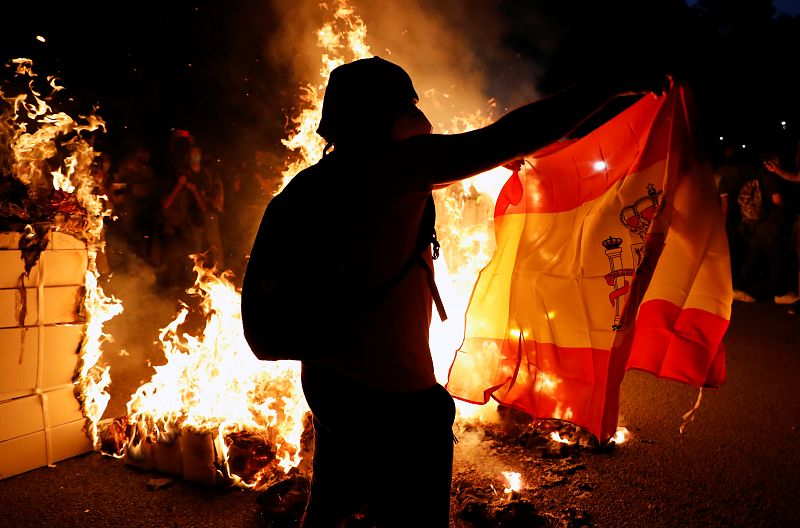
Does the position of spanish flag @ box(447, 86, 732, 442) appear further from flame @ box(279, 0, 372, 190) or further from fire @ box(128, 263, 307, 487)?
flame @ box(279, 0, 372, 190)

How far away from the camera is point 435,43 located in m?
8.22

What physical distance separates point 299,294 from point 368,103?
0.69m

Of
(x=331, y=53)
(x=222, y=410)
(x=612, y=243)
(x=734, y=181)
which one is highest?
(x=331, y=53)

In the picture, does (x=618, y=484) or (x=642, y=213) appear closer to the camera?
(x=642, y=213)

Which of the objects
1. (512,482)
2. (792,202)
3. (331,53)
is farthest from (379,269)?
(792,202)

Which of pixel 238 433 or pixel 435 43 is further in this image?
pixel 435 43

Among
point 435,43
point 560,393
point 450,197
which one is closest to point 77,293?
point 560,393

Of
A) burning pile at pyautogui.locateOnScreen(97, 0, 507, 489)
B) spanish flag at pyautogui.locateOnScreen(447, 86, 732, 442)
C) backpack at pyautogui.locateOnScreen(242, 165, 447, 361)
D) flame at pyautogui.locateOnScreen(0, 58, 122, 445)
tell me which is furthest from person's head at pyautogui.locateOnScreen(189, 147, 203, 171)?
backpack at pyautogui.locateOnScreen(242, 165, 447, 361)

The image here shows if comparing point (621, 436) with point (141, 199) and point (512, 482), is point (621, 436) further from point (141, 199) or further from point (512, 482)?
point (141, 199)

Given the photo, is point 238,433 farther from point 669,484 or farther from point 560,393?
point 669,484

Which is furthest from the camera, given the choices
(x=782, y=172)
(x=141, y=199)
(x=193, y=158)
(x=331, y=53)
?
(x=141, y=199)

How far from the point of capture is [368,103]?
5.89 ft

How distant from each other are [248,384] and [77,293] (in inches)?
60.4

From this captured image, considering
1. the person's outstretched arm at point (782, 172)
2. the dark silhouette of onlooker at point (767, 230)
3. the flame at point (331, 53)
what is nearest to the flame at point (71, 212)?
the flame at point (331, 53)
